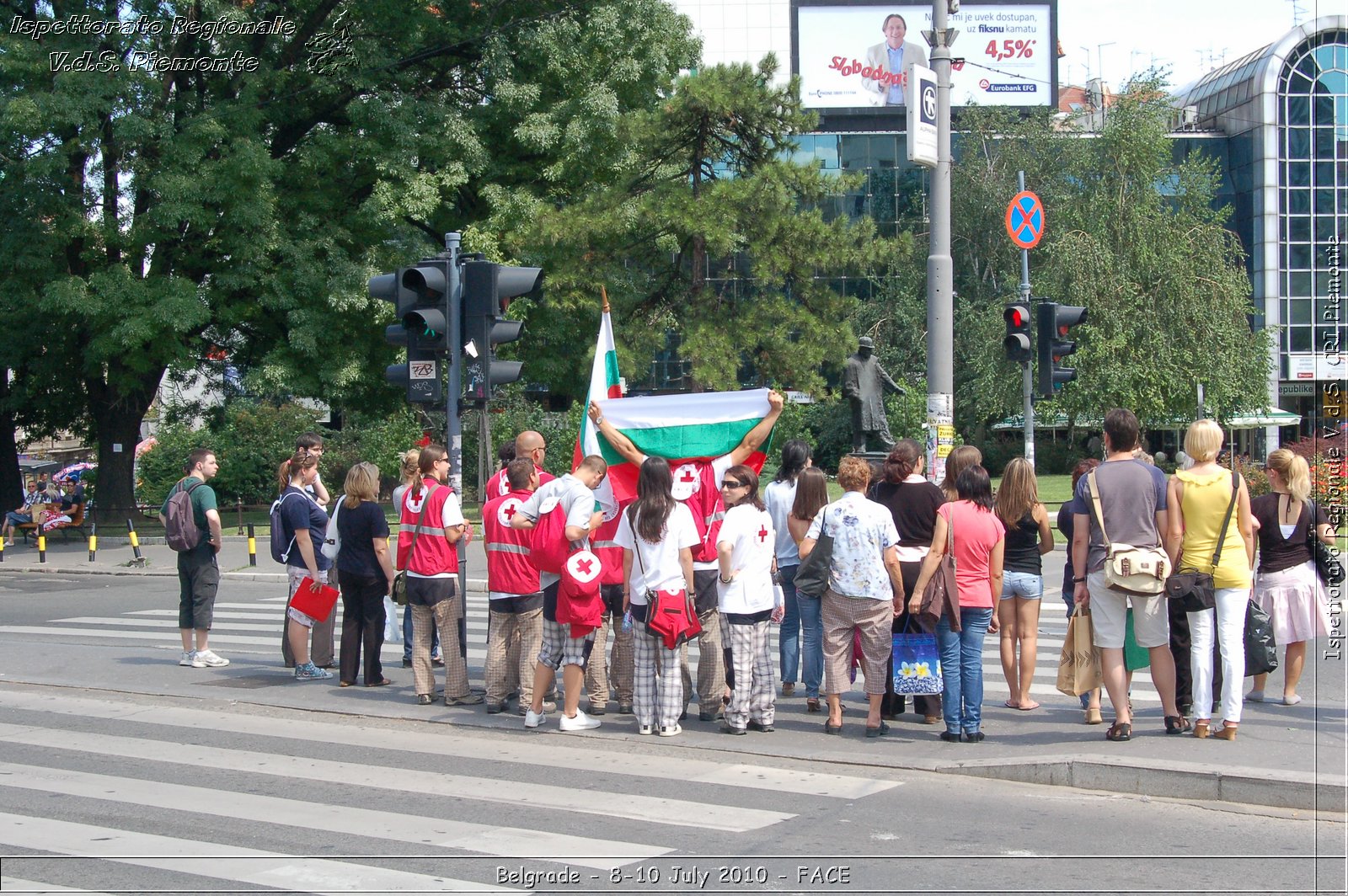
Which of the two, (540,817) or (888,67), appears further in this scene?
(888,67)

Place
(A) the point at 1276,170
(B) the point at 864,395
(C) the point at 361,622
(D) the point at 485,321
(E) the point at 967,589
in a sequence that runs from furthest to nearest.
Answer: (A) the point at 1276,170 → (B) the point at 864,395 → (C) the point at 361,622 → (D) the point at 485,321 → (E) the point at 967,589

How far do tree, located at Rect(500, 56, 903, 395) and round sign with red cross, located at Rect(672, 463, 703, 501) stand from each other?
65.8 ft

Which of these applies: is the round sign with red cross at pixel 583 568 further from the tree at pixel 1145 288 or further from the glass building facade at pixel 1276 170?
the glass building facade at pixel 1276 170

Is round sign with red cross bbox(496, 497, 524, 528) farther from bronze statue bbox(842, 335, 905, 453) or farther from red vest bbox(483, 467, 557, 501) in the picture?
bronze statue bbox(842, 335, 905, 453)

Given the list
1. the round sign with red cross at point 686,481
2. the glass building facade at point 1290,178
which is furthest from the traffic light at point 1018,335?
the glass building facade at point 1290,178

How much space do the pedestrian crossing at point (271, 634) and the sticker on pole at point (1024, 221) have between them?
473 centimetres

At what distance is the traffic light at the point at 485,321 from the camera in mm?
9711

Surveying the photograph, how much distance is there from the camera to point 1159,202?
129 feet

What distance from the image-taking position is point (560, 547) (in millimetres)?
8578

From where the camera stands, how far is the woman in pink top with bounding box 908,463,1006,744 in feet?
26.8

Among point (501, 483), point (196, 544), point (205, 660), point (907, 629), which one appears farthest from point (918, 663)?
point (205, 660)

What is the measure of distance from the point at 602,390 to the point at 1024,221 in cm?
964

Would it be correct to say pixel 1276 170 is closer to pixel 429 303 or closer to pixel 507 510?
pixel 429 303

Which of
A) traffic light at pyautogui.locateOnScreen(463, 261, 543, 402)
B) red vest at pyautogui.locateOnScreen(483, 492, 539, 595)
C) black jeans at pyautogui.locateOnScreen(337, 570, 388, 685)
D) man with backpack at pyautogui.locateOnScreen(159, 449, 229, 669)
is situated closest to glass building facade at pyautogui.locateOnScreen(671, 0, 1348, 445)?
man with backpack at pyautogui.locateOnScreen(159, 449, 229, 669)
